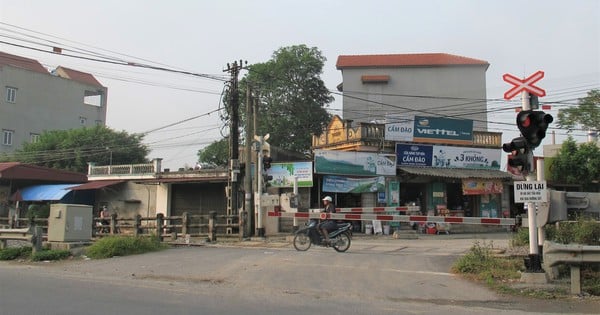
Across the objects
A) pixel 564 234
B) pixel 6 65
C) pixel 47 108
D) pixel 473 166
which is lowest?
pixel 564 234

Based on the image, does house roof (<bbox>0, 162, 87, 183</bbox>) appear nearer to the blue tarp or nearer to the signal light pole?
the blue tarp

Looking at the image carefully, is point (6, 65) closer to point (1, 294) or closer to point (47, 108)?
point (47, 108)

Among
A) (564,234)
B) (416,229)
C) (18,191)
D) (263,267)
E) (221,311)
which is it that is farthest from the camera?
(18,191)

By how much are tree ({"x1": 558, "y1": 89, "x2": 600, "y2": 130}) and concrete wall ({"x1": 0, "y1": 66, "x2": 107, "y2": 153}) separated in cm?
4900

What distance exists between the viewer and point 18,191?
32938 mm

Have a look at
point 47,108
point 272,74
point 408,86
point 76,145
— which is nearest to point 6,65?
point 47,108

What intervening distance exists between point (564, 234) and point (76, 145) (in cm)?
4036

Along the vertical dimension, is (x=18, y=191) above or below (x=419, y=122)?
below

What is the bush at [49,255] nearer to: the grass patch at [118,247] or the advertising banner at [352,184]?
the grass patch at [118,247]

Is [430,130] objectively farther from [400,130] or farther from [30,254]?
[30,254]

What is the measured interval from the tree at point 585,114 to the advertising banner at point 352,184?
15.9 meters

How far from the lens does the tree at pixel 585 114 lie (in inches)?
1277

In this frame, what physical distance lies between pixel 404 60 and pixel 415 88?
3.26m

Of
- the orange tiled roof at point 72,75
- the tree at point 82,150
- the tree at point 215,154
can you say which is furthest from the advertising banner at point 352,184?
the orange tiled roof at point 72,75
